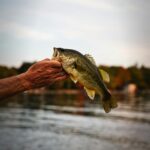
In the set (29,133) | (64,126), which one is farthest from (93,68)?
(64,126)

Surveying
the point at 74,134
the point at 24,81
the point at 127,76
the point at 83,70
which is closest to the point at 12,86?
the point at 24,81

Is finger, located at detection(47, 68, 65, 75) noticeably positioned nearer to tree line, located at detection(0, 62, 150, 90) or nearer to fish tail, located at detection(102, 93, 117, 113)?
fish tail, located at detection(102, 93, 117, 113)

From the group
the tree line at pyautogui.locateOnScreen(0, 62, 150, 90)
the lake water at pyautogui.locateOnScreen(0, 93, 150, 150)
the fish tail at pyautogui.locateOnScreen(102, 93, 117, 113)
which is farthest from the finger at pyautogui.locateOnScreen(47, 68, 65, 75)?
the tree line at pyautogui.locateOnScreen(0, 62, 150, 90)

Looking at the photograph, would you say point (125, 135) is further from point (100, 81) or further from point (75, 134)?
point (100, 81)

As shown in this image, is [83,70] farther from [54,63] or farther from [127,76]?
[127,76]

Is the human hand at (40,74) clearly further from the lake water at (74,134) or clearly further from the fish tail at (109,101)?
Result: the lake water at (74,134)

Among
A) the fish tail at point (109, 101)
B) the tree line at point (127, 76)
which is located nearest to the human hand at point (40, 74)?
the fish tail at point (109, 101)
